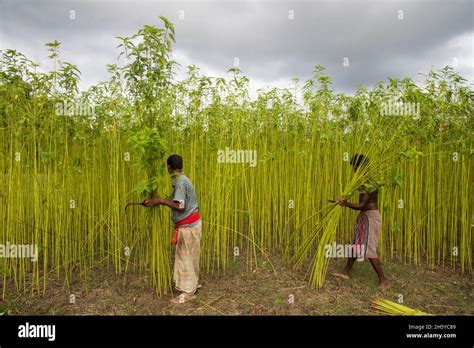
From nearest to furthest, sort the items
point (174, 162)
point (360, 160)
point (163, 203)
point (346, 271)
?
point (163, 203), point (174, 162), point (360, 160), point (346, 271)

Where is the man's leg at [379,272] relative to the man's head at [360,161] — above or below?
below

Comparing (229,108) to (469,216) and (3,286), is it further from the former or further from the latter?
(469,216)

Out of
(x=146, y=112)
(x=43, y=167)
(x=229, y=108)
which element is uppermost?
(x=229, y=108)

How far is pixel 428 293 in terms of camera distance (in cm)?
397

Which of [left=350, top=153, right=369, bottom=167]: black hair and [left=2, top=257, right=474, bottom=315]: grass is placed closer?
[left=2, top=257, right=474, bottom=315]: grass

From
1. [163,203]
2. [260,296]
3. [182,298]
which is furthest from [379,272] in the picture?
[163,203]

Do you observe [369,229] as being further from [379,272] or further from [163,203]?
[163,203]

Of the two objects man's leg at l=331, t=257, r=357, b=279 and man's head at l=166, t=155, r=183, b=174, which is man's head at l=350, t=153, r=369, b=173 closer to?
man's leg at l=331, t=257, r=357, b=279

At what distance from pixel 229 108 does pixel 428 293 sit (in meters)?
3.69

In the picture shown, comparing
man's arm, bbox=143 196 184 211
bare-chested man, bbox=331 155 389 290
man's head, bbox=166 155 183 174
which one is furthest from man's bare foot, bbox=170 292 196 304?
bare-chested man, bbox=331 155 389 290

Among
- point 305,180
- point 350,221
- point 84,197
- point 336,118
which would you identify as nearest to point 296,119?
point 336,118

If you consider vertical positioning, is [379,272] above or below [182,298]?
above

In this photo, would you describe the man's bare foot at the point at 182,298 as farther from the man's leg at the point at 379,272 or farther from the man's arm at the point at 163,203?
the man's leg at the point at 379,272

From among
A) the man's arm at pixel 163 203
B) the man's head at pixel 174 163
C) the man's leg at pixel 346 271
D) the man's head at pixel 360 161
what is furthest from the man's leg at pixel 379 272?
the man's head at pixel 174 163
